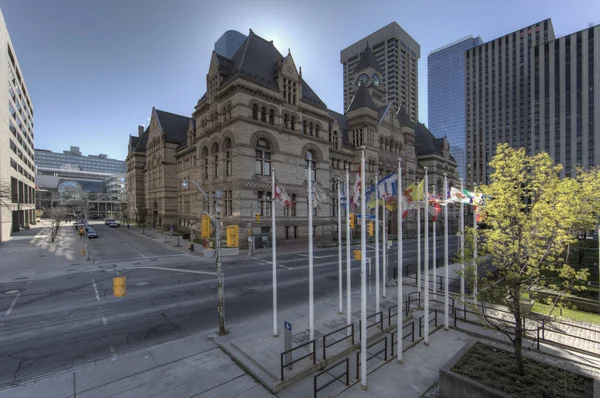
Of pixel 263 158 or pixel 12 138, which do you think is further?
pixel 12 138

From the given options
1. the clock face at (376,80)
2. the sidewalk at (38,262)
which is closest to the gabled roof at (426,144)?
the clock face at (376,80)

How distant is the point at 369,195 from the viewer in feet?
36.3

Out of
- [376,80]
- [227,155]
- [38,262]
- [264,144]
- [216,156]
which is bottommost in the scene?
[38,262]

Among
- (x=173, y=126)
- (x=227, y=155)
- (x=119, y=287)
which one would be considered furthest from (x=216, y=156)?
(x=119, y=287)

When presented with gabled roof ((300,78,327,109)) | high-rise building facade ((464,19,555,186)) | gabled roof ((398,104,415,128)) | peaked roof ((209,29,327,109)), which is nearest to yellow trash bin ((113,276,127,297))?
peaked roof ((209,29,327,109))

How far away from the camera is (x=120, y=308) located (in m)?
13.6

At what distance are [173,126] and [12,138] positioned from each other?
27.3 m

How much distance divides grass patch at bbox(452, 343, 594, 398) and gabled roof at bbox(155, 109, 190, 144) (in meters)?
55.7

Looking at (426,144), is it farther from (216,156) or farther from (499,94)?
(499,94)

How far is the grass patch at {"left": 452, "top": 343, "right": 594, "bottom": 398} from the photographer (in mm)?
6523

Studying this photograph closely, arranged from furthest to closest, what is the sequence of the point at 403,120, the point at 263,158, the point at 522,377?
1. the point at 403,120
2. the point at 263,158
3. the point at 522,377

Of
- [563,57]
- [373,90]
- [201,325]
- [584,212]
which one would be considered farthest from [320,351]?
[563,57]

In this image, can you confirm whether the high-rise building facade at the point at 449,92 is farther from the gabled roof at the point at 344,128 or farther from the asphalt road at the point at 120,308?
the asphalt road at the point at 120,308

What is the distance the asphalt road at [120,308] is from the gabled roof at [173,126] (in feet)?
119
